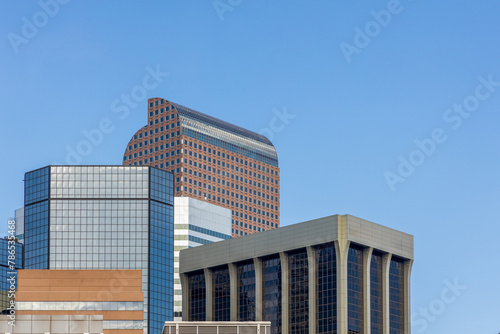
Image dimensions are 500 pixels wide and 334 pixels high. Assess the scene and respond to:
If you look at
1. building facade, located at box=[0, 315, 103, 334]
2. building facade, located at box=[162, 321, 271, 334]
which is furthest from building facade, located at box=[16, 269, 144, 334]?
building facade, located at box=[0, 315, 103, 334]

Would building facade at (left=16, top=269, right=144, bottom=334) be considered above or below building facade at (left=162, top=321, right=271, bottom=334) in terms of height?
above

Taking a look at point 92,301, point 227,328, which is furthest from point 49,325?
point 92,301

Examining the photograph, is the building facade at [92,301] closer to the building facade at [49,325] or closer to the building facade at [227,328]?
the building facade at [227,328]

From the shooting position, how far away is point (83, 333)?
523ft

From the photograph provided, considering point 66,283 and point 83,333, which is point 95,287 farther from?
point 83,333

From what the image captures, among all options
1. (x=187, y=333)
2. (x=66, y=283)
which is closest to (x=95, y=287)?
(x=66, y=283)

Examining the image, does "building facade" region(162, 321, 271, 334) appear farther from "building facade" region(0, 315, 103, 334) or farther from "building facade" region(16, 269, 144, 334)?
"building facade" region(16, 269, 144, 334)

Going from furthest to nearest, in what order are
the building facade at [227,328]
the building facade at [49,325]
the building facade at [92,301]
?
1. the building facade at [92,301]
2. the building facade at [227,328]
3. the building facade at [49,325]

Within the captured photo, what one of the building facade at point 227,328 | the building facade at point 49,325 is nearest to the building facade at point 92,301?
the building facade at point 227,328

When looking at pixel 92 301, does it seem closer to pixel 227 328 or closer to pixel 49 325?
pixel 227 328

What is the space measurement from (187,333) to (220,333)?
5049mm

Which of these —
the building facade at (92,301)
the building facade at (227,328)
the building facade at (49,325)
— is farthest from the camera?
the building facade at (92,301)

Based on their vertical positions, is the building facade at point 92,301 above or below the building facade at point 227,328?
above

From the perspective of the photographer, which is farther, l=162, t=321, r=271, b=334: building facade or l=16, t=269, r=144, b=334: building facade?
l=16, t=269, r=144, b=334: building facade
